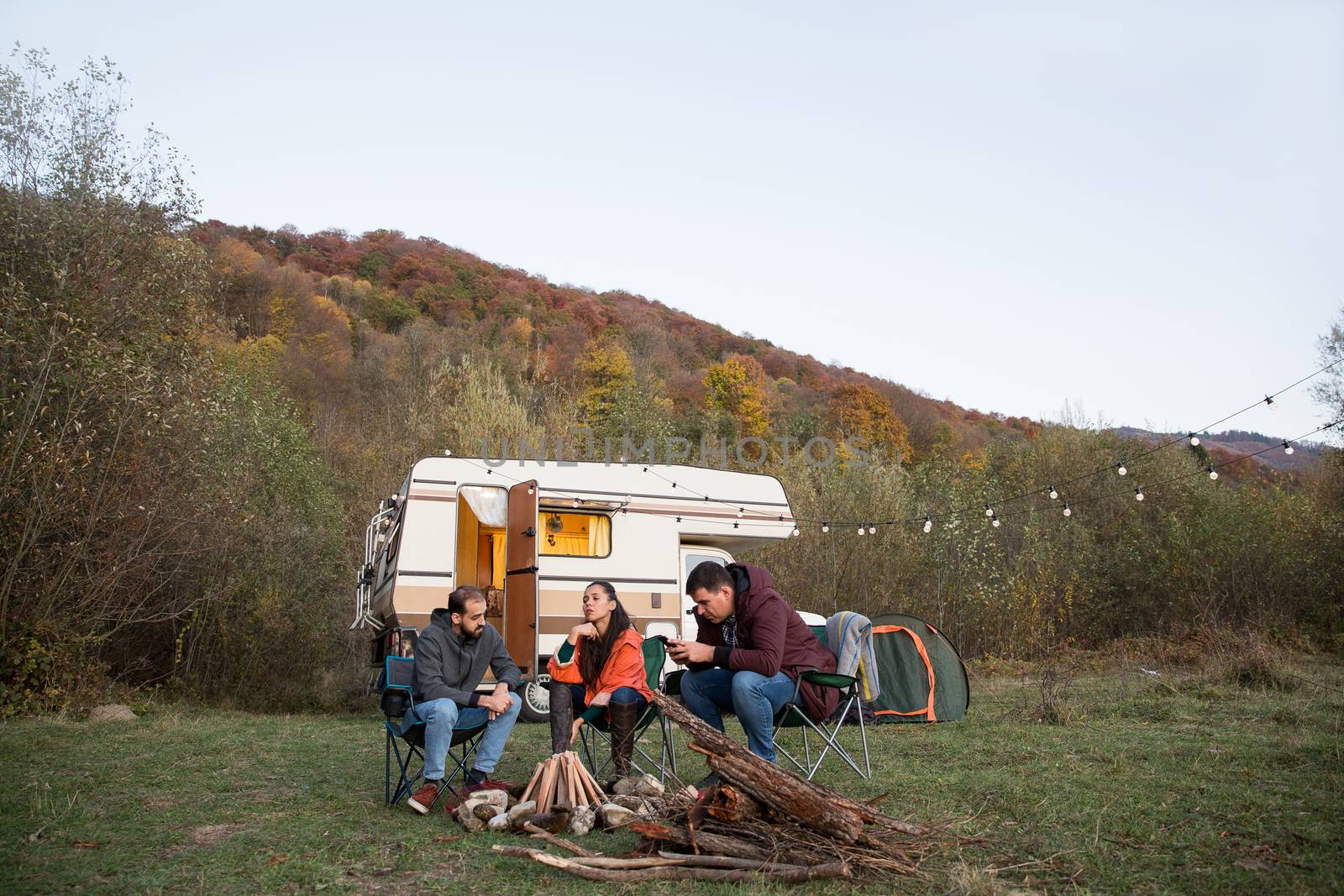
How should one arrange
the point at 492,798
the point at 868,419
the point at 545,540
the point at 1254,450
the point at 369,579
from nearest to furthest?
the point at 492,798, the point at 545,540, the point at 369,579, the point at 1254,450, the point at 868,419

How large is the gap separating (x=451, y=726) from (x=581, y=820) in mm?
933

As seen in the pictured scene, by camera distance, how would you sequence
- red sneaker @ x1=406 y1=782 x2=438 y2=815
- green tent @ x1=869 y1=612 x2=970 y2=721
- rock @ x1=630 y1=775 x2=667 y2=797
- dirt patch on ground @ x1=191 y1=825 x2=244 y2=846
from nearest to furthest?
dirt patch on ground @ x1=191 y1=825 x2=244 y2=846 < rock @ x1=630 y1=775 x2=667 y2=797 < red sneaker @ x1=406 y1=782 x2=438 y2=815 < green tent @ x1=869 y1=612 x2=970 y2=721

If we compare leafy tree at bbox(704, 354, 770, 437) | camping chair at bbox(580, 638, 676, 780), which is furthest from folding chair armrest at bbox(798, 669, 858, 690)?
leafy tree at bbox(704, 354, 770, 437)

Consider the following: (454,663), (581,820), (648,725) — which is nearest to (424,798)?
(454,663)

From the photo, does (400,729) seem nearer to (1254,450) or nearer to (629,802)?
(629,802)

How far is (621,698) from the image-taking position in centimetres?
459

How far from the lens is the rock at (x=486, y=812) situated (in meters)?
3.93

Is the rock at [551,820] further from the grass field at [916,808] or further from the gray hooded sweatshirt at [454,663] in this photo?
the gray hooded sweatshirt at [454,663]

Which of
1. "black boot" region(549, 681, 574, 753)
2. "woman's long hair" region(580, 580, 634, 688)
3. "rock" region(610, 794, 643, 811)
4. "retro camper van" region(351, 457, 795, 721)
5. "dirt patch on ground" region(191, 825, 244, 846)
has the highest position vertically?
"retro camper van" region(351, 457, 795, 721)

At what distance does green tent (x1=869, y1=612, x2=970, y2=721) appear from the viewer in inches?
290

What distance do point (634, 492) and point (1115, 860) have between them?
21.4 ft

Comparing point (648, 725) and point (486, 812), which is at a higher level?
point (648, 725)

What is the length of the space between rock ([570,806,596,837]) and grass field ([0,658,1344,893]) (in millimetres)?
92

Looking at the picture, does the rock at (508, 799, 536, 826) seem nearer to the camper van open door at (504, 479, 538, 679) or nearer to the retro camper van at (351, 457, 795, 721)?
the retro camper van at (351, 457, 795, 721)
